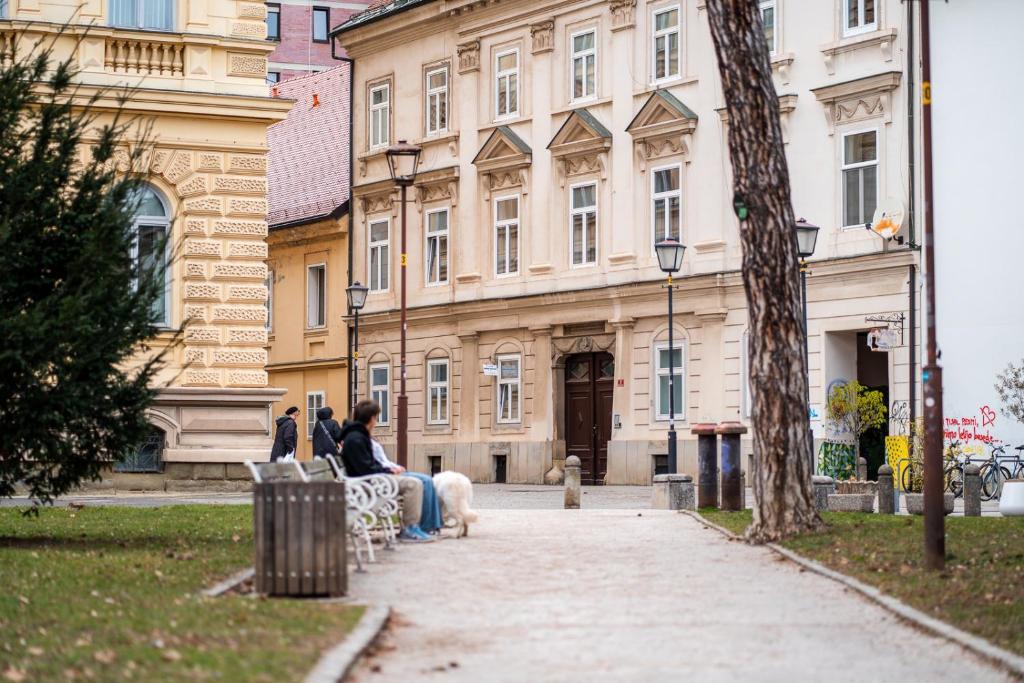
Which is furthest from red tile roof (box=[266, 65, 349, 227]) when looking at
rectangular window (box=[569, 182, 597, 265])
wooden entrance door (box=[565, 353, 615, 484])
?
wooden entrance door (box=[565, 353, 615, 484])

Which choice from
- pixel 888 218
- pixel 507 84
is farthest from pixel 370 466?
pixel 507 84

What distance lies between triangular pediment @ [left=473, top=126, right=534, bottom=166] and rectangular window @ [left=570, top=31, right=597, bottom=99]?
6.51 feet

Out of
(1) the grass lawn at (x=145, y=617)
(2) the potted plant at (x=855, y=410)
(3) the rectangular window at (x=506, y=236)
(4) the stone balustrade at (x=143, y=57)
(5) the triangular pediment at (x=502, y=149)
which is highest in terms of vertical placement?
(5) the triangular pediment at (x=502, y=149)

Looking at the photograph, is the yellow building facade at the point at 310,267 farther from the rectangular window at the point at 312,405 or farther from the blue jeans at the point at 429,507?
the blue jeans at the point at 429,507

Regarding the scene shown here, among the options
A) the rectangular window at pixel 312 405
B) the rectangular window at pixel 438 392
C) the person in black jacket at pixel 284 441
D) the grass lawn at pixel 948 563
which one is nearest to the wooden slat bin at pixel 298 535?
the grass lawn at pixel 948 563

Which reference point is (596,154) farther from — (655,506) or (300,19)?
(300,19)

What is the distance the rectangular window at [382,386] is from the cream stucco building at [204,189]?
18.4 meters

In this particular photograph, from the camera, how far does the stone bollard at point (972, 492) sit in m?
24.1

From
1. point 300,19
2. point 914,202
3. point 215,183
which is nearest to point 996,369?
point 914,202

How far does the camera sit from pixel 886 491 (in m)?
24.3

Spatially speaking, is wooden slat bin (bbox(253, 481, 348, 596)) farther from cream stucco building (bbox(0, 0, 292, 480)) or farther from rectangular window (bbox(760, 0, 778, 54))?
rectangular window (bbox(760, 0, 778, 54))

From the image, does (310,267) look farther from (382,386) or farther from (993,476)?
(993,476)

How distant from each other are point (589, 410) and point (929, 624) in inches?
1311

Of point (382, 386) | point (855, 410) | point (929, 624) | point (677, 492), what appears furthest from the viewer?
point (382, 386)
